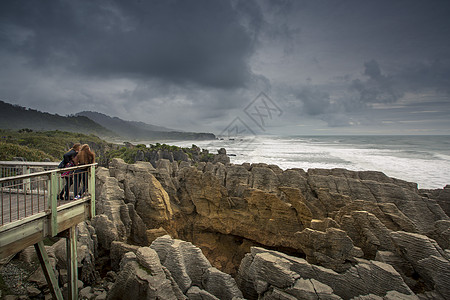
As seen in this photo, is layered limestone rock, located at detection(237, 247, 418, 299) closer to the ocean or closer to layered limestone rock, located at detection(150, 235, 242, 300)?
layered limestone rock, located at detection(150, 235, 242, 300)

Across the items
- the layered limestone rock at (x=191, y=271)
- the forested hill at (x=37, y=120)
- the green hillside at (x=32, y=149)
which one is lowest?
the layered limestone rock at (x=191, y=271)

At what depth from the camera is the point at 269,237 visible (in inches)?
476

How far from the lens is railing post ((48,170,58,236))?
510cm

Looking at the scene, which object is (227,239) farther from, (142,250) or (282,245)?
(142,250)

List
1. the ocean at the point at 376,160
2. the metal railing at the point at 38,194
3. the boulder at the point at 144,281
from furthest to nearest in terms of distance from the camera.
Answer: the ocean at the point at 376,160, the boulder at the point at 144,281, the metal railing at the point at 38,194

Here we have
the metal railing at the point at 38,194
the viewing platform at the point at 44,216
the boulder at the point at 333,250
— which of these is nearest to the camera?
the viewing platform at the point at 44,216

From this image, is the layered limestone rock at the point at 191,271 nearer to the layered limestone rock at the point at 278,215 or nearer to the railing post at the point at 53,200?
the layered limestone rock at the point at 278,215

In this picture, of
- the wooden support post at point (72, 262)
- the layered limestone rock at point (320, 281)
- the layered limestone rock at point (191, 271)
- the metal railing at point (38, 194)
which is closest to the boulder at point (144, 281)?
the layered limestone rock at point (191, 271)

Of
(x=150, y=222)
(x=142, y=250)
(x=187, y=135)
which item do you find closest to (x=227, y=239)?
(x=150, y=222)

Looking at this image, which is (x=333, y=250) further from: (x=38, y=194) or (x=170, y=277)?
(x=38, y=194)

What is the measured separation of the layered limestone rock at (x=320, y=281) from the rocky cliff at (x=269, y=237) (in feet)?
0.08

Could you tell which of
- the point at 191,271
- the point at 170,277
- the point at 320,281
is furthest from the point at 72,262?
the point at 320,281

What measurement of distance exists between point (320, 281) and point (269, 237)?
5.95m

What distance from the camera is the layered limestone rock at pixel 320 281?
18.0 ft
